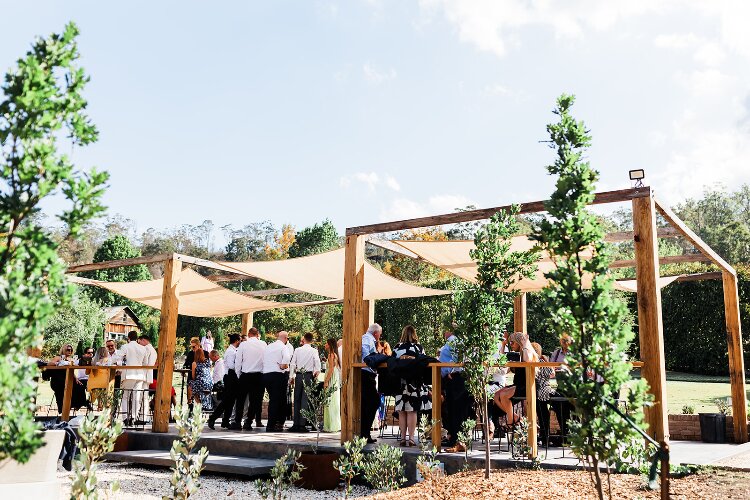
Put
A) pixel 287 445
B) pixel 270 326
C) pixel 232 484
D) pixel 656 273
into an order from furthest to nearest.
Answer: pixel 270 326 → pixel 287 445 → pixel 232 484 → pixel 656 273

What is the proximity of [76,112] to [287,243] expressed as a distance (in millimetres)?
36248

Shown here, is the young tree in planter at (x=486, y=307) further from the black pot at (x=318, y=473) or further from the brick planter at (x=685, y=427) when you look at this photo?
the brick planter at (x=685, y=427)

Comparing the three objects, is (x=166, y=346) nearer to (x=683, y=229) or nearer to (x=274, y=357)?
(x=274, y=357)

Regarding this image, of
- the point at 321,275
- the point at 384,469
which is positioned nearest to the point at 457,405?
the point at 384,469

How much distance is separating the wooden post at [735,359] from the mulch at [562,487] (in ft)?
11.0

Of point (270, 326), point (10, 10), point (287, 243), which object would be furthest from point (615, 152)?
point (10, 10)

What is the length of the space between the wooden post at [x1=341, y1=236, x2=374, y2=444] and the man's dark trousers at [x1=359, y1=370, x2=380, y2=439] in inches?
5.7

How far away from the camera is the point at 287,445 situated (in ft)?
23.7

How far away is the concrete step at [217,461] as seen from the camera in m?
6.69

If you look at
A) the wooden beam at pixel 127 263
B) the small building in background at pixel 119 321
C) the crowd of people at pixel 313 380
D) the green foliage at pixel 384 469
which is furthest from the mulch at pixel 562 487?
the small building in background at pixel 119 321

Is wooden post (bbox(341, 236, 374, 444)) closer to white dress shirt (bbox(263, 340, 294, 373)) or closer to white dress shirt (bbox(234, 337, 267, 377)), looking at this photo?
white dress shirt (bbox(263, 340, 294, 373))

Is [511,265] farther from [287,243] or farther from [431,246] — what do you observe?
[287,243]

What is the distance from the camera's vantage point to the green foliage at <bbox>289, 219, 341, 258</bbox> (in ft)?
117

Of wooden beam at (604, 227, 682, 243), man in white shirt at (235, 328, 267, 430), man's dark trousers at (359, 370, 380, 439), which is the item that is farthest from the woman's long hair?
wooden beam at (604, 227, 682, 243)
